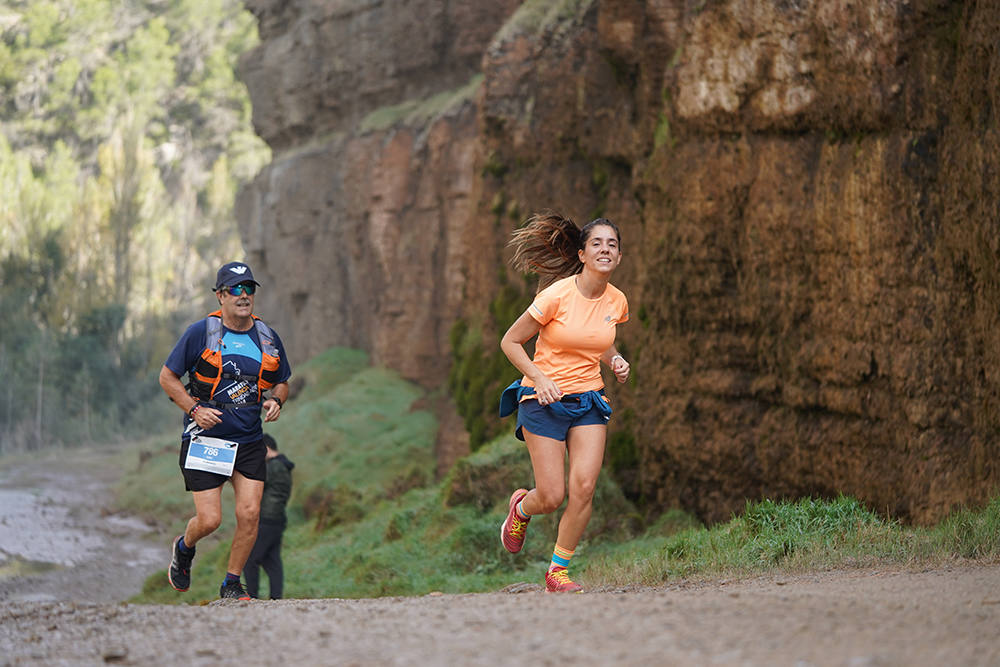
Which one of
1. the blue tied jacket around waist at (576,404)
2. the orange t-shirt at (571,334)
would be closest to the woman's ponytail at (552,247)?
the orange t-shirt at (571,334)

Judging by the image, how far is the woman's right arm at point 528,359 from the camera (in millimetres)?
6211

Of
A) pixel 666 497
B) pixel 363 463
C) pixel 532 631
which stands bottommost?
pixel 363 463

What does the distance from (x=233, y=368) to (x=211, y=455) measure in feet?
1.88

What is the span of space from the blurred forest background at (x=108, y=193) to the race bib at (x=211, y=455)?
39251mm

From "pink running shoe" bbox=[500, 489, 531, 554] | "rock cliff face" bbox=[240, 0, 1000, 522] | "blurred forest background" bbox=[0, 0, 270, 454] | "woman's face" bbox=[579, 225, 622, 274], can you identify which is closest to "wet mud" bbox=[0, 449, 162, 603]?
"rock cliff face" bbox=[240, 0, 1000, 522]

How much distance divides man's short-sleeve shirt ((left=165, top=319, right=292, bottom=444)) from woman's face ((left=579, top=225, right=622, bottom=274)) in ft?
6.83

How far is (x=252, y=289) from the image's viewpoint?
732cm

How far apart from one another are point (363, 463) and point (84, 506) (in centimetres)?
848

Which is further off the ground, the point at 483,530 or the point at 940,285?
the point at 940,285

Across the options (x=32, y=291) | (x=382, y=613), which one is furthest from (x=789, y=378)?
(x=32, y=291)

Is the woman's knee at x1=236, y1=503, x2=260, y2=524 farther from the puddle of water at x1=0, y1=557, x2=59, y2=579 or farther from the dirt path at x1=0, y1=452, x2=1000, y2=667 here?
the puddle of water at x1=0, y1=557, x2=59, y2=579

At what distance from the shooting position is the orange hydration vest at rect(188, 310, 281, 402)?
7.15 meters

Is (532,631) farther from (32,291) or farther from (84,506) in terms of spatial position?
(32,291)

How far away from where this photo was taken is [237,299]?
720cm
